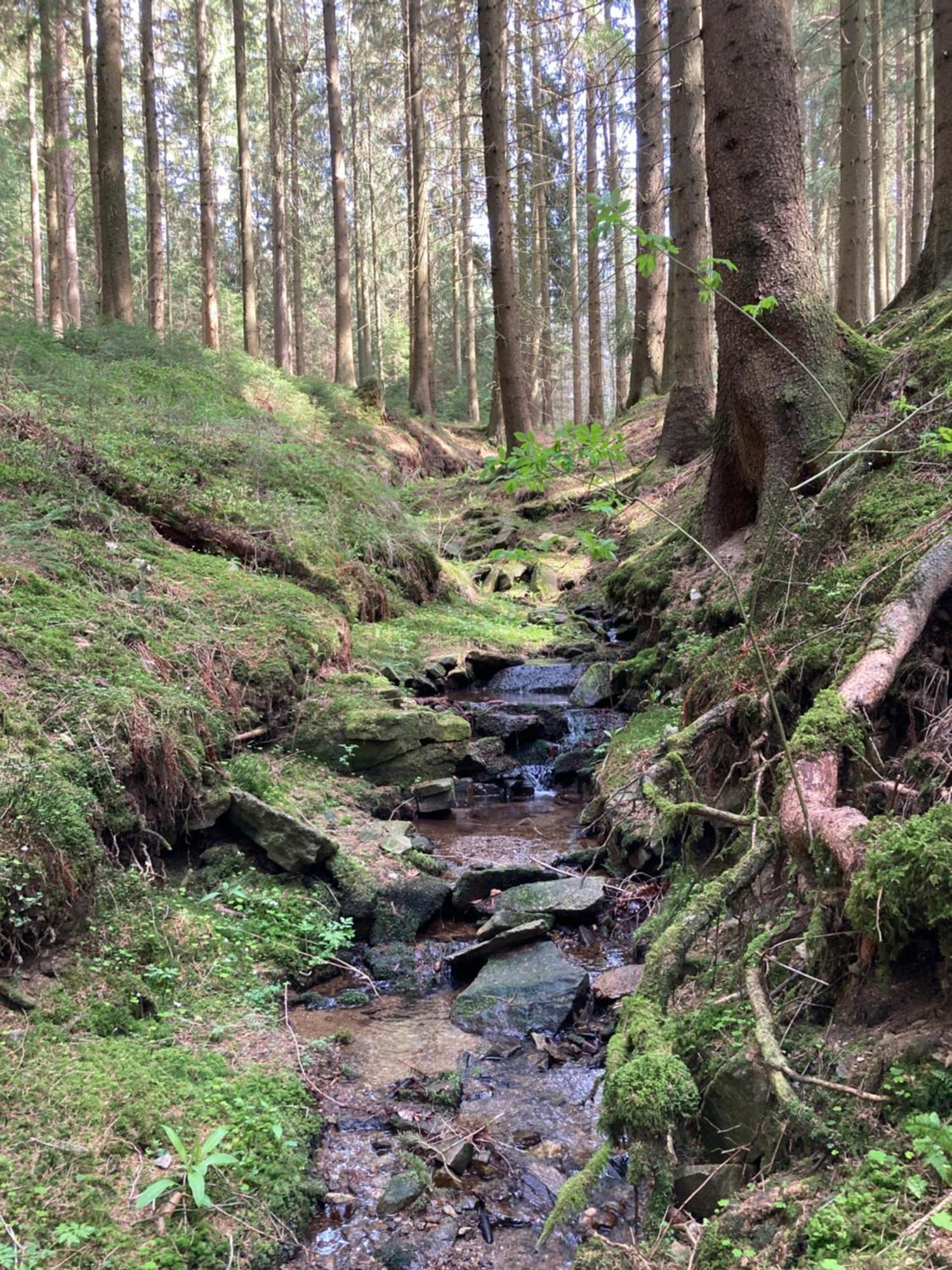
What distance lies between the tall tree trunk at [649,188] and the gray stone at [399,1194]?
13781 mm

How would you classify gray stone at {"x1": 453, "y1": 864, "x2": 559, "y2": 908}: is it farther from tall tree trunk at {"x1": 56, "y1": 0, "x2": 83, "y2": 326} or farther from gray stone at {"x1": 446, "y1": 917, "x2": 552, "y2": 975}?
tall tree trunk at {"x1": 56, "y1": 0, "x2": 83, "y2": 326}

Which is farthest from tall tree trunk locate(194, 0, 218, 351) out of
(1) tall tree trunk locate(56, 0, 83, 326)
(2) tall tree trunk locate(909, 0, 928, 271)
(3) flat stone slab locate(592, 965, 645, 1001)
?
(3) flat stone slab locate(592, 965, 645, 1001)

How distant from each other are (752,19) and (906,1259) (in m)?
7.31

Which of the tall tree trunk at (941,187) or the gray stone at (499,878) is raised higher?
the tall tree trunk at (941,187)

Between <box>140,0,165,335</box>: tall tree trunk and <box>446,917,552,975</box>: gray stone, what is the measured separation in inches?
689

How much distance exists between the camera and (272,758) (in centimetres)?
661

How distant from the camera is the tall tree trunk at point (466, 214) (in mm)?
18188

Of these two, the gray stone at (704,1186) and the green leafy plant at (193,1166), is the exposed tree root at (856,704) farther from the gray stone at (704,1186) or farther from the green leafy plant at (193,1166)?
the green leafy plant at (193,1166)

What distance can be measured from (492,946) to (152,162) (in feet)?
69.9

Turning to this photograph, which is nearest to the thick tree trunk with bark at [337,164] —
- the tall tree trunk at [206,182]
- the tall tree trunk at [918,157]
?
the tall tree trunk at [206,182]

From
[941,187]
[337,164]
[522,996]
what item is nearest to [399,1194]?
[522,996]

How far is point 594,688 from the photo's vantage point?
9.14 metres

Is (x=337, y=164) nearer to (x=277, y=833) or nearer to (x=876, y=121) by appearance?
(x=876, y=121)

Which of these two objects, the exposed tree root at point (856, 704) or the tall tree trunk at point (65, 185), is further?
the tall tree trunk at point (65, 185)
